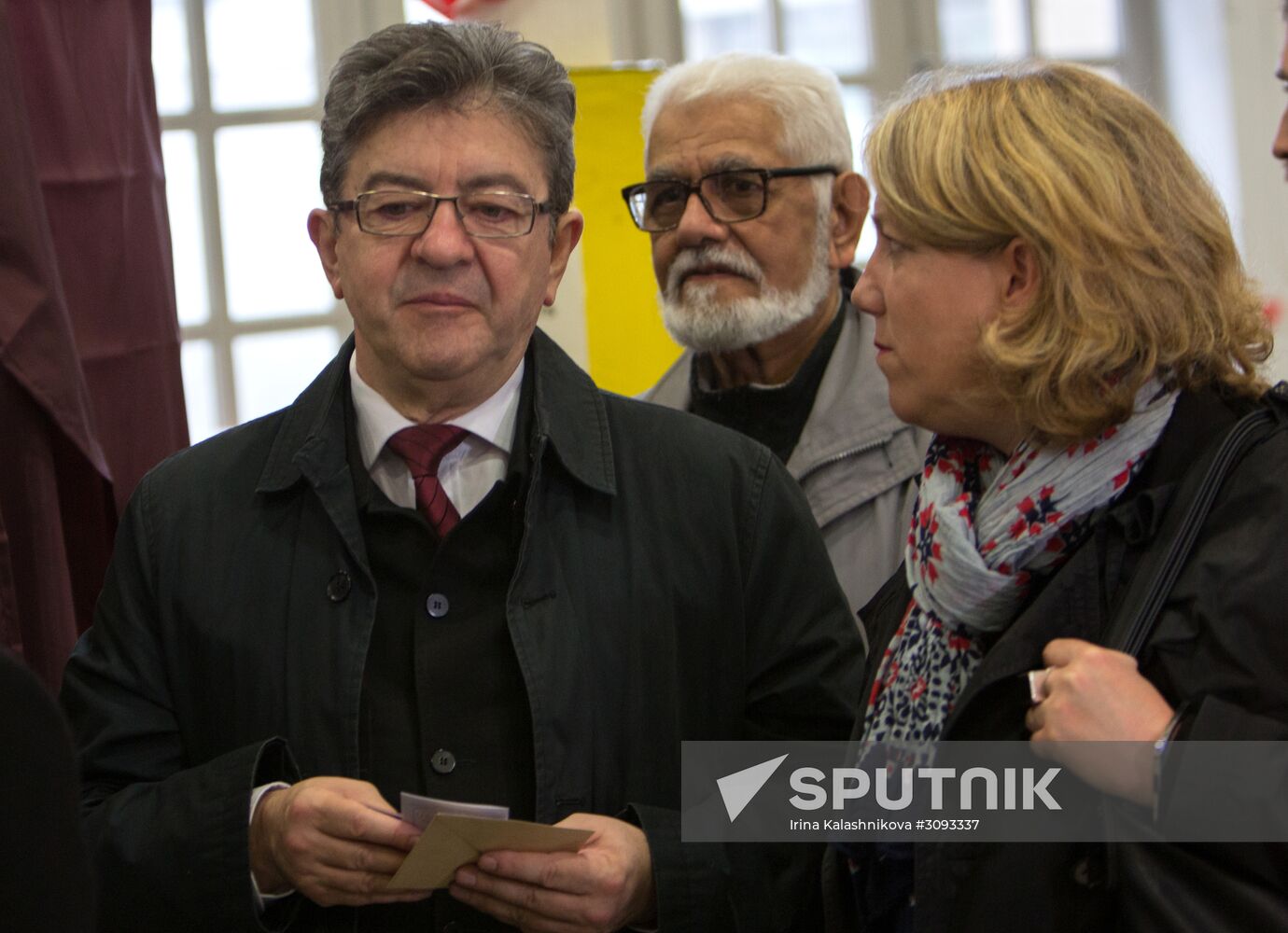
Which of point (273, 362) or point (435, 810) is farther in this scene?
point (273, 362)

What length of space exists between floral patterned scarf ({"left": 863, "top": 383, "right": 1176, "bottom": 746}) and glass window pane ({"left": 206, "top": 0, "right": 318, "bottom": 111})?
119 inches

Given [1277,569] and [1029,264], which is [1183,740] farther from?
[1029,264]

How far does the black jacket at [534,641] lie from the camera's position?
5.98ft

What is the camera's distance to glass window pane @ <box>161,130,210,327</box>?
4305mm

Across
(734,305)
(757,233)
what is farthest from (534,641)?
(757,233)

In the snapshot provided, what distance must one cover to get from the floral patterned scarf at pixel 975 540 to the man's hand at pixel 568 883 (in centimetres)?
34

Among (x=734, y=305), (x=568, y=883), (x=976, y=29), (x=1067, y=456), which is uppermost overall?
(x=976, y=29)

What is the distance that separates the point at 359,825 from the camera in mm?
1664

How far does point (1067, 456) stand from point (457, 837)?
2.62 ft

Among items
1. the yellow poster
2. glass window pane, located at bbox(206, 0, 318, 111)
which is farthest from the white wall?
glass window pane, located at bbox(206, 0, 318, 111)

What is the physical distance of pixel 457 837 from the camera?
1601mm

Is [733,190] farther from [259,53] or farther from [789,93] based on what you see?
[259,53]

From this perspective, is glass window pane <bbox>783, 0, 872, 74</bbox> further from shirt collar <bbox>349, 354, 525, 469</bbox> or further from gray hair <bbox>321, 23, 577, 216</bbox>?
shirt collar <bbox>349, 354, 525, 469</bbox>

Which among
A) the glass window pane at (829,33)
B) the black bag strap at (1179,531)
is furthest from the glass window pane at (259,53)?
the black bag strap at (1179,531)
